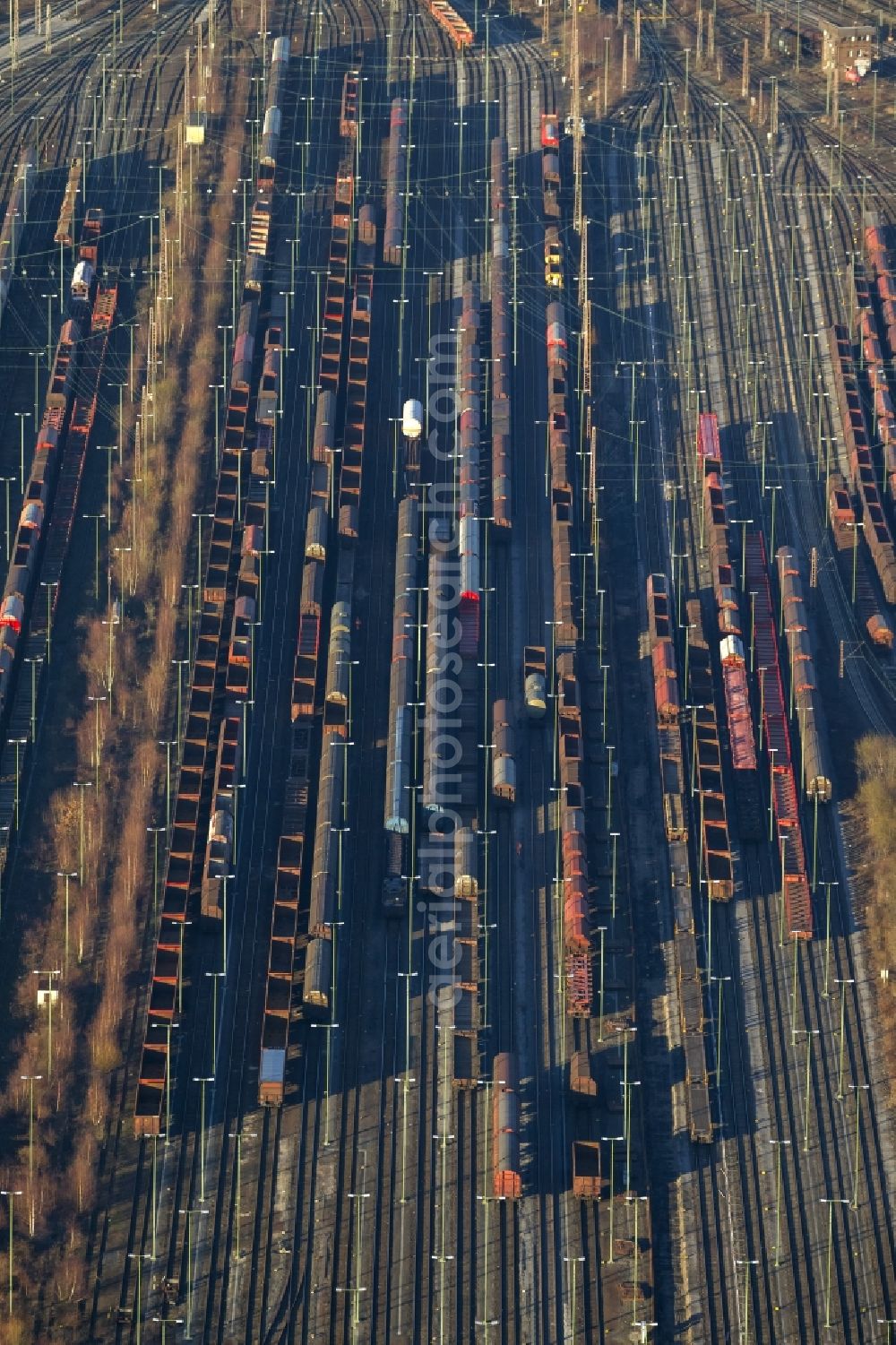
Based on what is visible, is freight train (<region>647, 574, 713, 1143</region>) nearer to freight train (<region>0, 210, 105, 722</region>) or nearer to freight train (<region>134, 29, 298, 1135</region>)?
freight train (<region>134, 29, 298, 1135</region>)

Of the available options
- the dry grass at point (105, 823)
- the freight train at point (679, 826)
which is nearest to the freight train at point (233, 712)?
the dry grass at point (105, 823)

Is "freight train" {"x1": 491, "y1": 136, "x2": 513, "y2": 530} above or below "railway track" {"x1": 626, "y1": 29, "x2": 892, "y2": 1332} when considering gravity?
above

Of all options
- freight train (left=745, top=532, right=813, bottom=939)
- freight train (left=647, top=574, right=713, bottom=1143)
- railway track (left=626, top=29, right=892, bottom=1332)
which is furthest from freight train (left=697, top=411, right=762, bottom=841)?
railway track (left=626, top=29, right=892, bottom=1332)

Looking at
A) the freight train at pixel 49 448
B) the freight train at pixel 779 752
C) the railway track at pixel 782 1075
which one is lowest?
the railway track at pixel 782 1075

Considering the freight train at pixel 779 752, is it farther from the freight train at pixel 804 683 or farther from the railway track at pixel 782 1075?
the railway track at pixel 782 1075

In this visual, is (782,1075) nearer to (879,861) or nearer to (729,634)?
(879,861)

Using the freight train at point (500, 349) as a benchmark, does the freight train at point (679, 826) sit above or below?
below

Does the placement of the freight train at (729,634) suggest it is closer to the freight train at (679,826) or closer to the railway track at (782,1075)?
the freight train at (679,826)

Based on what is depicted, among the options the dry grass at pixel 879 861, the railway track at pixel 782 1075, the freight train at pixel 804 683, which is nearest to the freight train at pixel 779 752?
the freight train at pixel 804 683

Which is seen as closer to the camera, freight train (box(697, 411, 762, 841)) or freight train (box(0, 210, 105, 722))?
freight train (box(697, 411, 762, 841))

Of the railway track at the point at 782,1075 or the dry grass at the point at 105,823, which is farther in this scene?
the dry grass at the point at 105,823

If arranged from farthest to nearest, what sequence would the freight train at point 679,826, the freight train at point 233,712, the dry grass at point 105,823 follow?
the freight train at point 233,712
the freight train at point 679,826
the dry grass at point 105,823

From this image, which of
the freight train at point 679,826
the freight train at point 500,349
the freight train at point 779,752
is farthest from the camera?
the freight train at point 500,349
